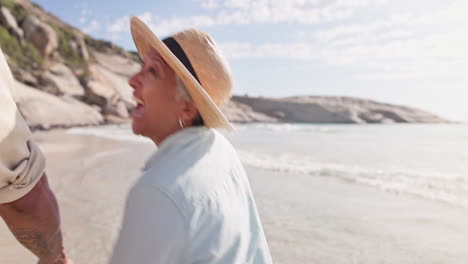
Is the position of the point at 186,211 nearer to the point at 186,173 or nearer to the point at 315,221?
the point at 186,173

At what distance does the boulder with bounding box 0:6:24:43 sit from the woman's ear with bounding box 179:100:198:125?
1274 inches

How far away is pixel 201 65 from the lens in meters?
1.21

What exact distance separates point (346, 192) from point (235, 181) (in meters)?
5.09

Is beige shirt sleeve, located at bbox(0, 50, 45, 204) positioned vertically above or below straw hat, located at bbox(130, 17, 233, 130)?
below

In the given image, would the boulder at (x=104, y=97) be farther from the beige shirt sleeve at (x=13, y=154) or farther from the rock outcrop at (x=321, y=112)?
the beige shirt sleeve at (x=13, y=154)

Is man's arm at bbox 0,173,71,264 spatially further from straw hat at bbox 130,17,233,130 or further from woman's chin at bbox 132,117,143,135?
straw hat at bbox 130,17,233,130

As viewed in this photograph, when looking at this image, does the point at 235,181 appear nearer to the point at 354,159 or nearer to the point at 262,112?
Result: the point at 354,159

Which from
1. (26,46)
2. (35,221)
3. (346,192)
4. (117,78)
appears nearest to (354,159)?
(346,192)

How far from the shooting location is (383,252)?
137 inches

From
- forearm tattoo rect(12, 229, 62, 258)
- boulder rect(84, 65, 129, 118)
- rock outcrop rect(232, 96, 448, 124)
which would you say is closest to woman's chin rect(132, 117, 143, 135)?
forearm tattoo rect(12, 229, 62, 258)

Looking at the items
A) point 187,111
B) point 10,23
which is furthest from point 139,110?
point 10,23

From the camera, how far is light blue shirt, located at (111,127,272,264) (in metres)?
0.91

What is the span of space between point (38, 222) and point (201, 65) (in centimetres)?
133

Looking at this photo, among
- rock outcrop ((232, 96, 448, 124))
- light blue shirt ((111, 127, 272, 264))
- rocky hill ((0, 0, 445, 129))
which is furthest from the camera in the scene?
rock outcrop ((232, 96, 448, 124))
